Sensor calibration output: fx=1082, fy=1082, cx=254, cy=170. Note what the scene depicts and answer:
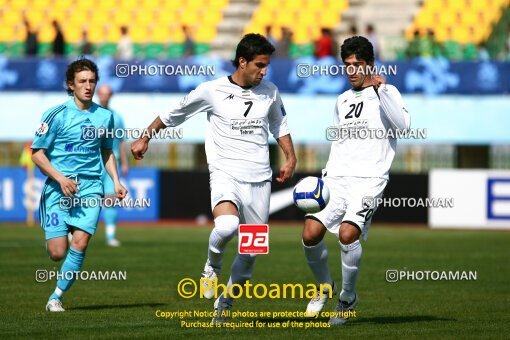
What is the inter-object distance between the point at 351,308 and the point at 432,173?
1444 centimetres

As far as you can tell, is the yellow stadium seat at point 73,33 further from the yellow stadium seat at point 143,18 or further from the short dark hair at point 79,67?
the short dark hair at point 79,67

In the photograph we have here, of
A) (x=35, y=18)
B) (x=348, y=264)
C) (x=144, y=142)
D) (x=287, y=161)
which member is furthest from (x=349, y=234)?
(x=35, y=18)

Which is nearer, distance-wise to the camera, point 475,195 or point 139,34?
point 475,195

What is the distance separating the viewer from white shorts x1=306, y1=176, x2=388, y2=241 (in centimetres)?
906

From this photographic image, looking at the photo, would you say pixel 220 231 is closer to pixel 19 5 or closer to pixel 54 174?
pixel 54 174

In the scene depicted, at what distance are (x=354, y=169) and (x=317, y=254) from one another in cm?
82

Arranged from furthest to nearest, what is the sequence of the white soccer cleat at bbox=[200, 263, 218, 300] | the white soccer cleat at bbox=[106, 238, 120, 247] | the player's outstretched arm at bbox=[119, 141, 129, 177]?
the white soccer cleat at bbox=[106, 238, 120, 247]
the player's outstretched arm at bbox=[119, 141, 129, 177]
the white soccer cleat at bbox=[200, 263, 218, 300]

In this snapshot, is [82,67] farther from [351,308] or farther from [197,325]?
[351,308]

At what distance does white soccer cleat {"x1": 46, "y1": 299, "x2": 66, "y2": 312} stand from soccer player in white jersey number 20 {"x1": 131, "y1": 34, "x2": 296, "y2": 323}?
1616 mm

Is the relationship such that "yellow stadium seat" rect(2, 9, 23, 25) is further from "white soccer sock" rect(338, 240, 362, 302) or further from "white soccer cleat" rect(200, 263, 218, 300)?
"white soccer sock" rect(338, 240, 362, 302)

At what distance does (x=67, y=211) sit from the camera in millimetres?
9867

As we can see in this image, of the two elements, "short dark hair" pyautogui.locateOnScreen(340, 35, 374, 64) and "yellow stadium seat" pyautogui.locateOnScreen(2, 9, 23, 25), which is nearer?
"short dark hair" pyautogui.locateOnScreen(340, 35, 374, 64)

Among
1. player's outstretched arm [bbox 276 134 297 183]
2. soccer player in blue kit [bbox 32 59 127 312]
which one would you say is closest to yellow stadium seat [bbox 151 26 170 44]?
soccer player in blue kit [bbox 32 59 127 312]

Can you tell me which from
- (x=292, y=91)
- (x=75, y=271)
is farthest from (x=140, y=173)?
(x=75, y=271)
